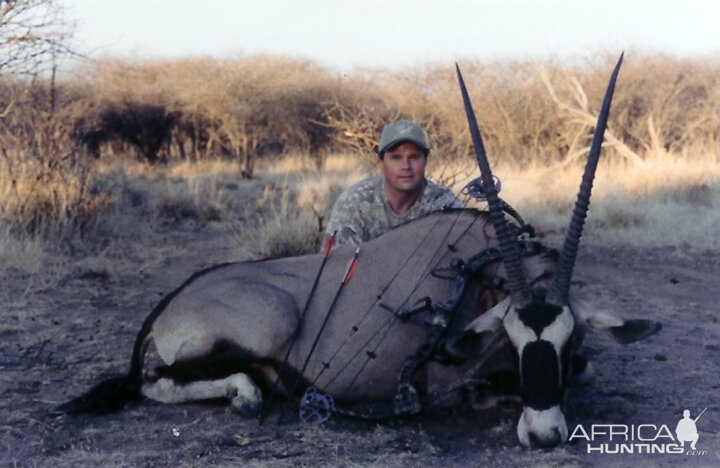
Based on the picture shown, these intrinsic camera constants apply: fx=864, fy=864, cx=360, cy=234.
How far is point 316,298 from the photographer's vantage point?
415 centimetres

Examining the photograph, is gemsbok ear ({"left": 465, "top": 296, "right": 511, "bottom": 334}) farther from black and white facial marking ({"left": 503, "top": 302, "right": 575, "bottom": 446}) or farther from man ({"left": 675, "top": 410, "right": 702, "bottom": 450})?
man ({"left": 675, "top": 410, "right": 702, "bottom": 450})

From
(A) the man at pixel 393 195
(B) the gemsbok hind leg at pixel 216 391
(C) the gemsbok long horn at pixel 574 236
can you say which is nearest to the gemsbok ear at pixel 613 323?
(C) the gemsbok long horn at pixel 574 236

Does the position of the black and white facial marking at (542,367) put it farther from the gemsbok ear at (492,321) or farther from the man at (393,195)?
the man at (393,195)

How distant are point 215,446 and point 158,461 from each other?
26 cm

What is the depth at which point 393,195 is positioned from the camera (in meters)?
5.30

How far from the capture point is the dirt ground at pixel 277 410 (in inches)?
136

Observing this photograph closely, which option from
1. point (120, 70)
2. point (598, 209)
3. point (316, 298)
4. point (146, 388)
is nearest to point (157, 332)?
point (146, 388)

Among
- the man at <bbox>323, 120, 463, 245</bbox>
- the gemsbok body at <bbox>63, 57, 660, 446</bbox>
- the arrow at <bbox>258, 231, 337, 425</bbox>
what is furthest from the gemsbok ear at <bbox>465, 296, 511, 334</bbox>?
the man at <bbox>323, 120, 463, 245</bbox>

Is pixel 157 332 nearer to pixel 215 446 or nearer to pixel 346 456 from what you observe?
pixel 215 446

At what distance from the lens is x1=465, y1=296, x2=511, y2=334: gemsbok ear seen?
3.50 meters

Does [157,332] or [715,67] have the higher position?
[715,67]

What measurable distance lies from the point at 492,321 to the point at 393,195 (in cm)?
192

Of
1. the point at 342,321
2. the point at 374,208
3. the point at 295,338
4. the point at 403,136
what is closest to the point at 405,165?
the point at 403,136

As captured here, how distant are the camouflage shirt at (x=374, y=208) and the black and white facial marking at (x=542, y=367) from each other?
1.99m
